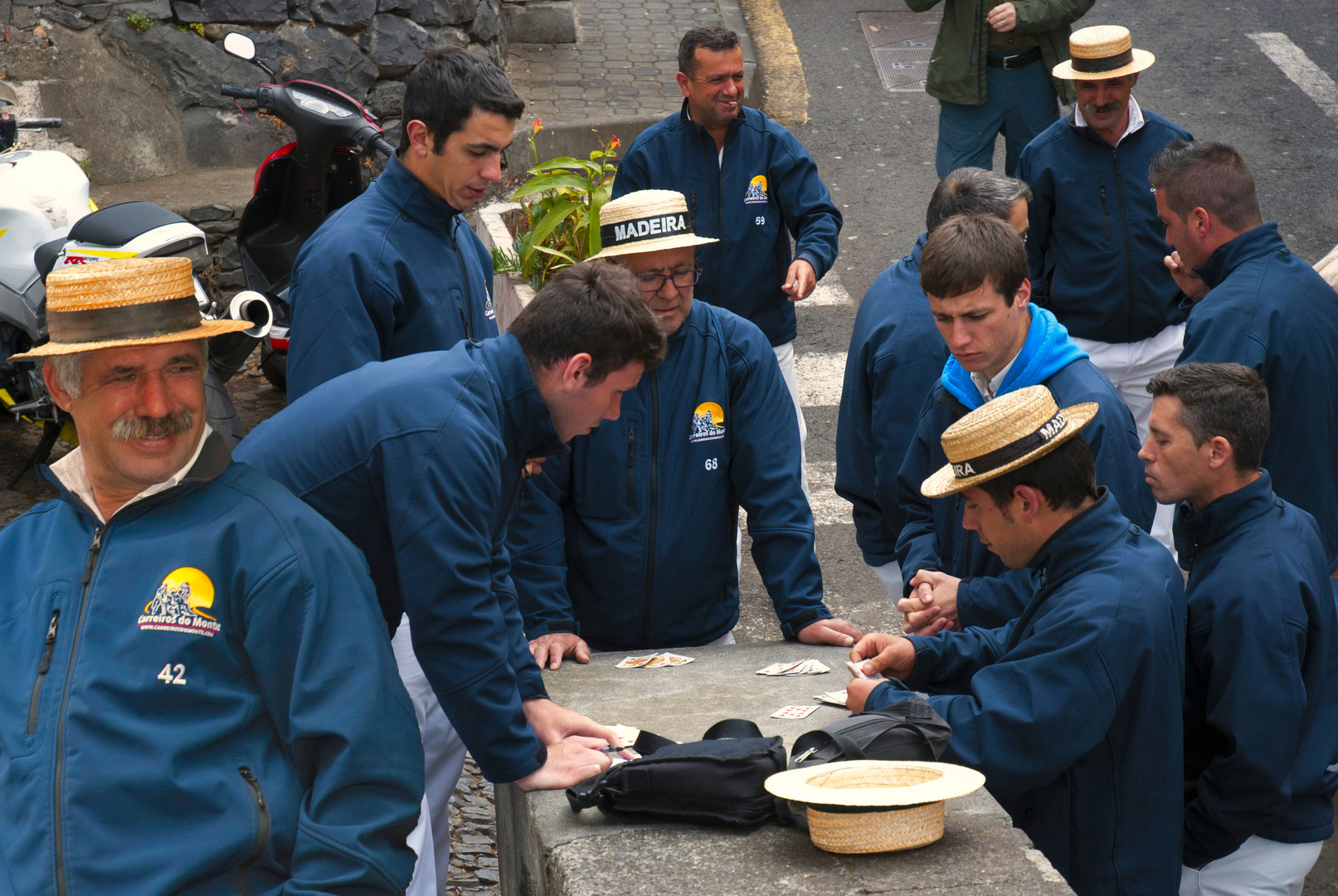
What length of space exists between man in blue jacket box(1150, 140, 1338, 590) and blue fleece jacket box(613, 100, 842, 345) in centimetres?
177

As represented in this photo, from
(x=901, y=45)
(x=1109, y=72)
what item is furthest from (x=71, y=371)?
(x=901, y=45)

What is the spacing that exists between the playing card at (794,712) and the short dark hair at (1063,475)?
856 millimetres

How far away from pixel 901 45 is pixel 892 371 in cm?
872

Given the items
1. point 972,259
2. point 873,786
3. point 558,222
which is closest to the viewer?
point 873,786

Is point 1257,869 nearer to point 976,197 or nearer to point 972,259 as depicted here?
point 972,259

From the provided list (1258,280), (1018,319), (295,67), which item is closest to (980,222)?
(1018,319)

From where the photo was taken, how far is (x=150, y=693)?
2.30 metres

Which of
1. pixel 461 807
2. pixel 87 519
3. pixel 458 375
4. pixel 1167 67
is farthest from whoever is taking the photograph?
pixel 1167 67

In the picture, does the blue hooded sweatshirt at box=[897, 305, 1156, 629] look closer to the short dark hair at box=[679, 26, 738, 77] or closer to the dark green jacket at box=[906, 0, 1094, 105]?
the short dark hair at box=[679, 26, 738, 77]

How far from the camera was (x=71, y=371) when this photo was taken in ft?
8.04

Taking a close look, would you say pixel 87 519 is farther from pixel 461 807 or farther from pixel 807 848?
pixel 461 807

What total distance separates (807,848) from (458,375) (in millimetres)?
1247

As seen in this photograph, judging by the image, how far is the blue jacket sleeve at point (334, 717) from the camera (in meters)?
2.28

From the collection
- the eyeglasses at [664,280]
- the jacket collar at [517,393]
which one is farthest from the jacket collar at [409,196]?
the jacket collar at [517,393]
